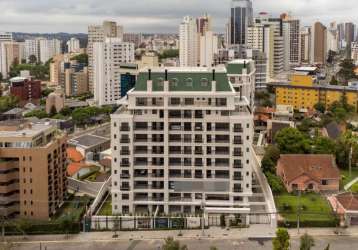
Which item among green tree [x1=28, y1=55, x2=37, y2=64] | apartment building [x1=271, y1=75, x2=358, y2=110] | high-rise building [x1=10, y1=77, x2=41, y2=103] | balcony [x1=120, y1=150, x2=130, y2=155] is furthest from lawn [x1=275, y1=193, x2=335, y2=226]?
green tree [x1=28, y1=55, x2=37, y2=64]

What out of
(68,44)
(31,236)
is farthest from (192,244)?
(68,44)

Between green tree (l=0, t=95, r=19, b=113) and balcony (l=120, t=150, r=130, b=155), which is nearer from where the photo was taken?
balcony (l=120, t=150, r=130, b=155)

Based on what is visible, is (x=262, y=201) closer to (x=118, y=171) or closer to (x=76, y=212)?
(x=118, y=171)

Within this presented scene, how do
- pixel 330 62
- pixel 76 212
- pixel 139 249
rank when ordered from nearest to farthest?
pixel 139 249
pixel 76 212
pixel 330 62

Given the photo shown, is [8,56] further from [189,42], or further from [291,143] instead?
[291,143]

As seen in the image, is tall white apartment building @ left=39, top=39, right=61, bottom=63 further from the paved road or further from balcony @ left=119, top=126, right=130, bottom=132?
the paved road
